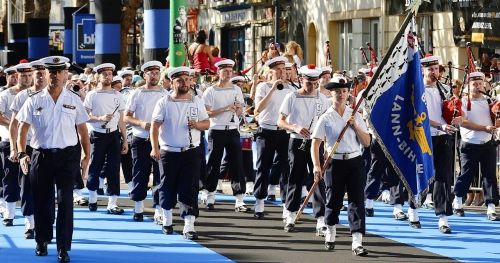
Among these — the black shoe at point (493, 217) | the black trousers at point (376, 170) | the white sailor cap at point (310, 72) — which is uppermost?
the white sailor cap at point (310, 72)

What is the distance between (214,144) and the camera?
20.6 meters

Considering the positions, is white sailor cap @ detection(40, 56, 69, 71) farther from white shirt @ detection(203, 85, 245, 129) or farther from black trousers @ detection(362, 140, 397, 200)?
black trousers @ detection(362, 140, 397, 200)

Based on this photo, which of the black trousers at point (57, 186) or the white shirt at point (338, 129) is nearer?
the black trousers at point (57, 186)

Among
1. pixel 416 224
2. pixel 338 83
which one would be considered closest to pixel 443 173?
pixel 416 224

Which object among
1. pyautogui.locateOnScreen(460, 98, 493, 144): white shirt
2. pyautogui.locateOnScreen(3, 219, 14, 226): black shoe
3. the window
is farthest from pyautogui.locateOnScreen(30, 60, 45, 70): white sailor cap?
the window

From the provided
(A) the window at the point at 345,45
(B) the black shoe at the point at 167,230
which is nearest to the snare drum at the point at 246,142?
(B) the black shoe at the point at 167,230

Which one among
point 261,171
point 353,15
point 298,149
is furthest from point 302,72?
point 353,15

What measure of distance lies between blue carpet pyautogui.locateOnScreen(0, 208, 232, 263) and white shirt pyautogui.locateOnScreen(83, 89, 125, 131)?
5.17 ft

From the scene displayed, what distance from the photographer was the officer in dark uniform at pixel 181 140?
17031mm

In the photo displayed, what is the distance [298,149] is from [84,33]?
1642 cm

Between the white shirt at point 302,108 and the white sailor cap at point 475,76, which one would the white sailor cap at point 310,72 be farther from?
the white sailor cap at point 475,76

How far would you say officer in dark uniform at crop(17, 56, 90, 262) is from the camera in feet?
49.5

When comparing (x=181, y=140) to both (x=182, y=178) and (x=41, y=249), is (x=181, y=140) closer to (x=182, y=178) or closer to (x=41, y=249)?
(x=182, y=178)

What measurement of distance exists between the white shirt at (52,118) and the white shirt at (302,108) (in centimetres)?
346
